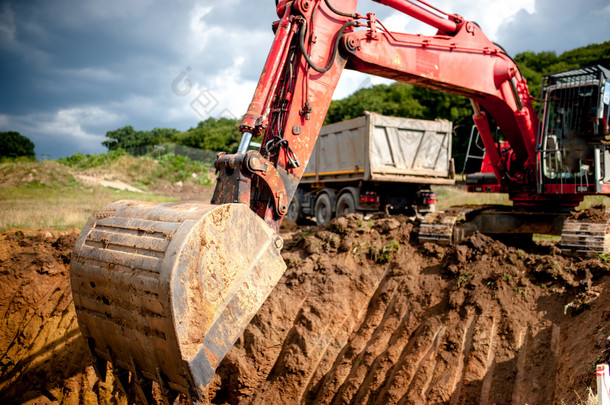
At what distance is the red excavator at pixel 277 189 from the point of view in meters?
3.24

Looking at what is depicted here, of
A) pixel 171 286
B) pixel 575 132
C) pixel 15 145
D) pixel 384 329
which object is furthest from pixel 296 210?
pixel 15 145

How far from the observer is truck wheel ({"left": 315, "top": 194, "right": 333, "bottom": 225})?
552 inches

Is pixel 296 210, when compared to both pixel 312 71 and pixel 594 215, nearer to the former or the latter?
pixel 594 215

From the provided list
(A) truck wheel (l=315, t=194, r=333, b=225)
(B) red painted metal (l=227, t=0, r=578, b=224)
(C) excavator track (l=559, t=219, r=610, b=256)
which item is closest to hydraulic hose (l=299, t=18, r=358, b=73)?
(B) red painted metal (l=227, t=0, r=578, b=224)

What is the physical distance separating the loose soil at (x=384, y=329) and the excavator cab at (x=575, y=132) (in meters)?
1.07

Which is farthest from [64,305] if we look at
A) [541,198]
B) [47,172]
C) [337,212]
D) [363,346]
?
[47,172]

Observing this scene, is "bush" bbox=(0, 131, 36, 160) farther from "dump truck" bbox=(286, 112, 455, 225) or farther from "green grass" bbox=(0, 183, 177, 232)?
"dump truck" bbox=(286, 112, 455, 225)

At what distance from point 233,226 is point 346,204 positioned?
9.92 meters

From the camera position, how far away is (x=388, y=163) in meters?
12.2

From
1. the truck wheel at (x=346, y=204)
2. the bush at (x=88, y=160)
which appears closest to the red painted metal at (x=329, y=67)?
the truck wheel at (x=346, y=204)

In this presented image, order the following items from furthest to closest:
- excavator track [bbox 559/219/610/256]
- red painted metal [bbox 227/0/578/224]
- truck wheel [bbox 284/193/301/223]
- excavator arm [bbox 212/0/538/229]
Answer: truck wheel [bbox 284/193/301/223], excavator track [bbox 559/219/610/256], red painted metal [bbox 227/0/578/224], excavator arm [bbox 212/0/538/229]

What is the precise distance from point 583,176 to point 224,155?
15.3 ft

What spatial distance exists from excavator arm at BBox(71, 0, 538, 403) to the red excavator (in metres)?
0.01

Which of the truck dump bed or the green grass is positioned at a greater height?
the truck dump bed
